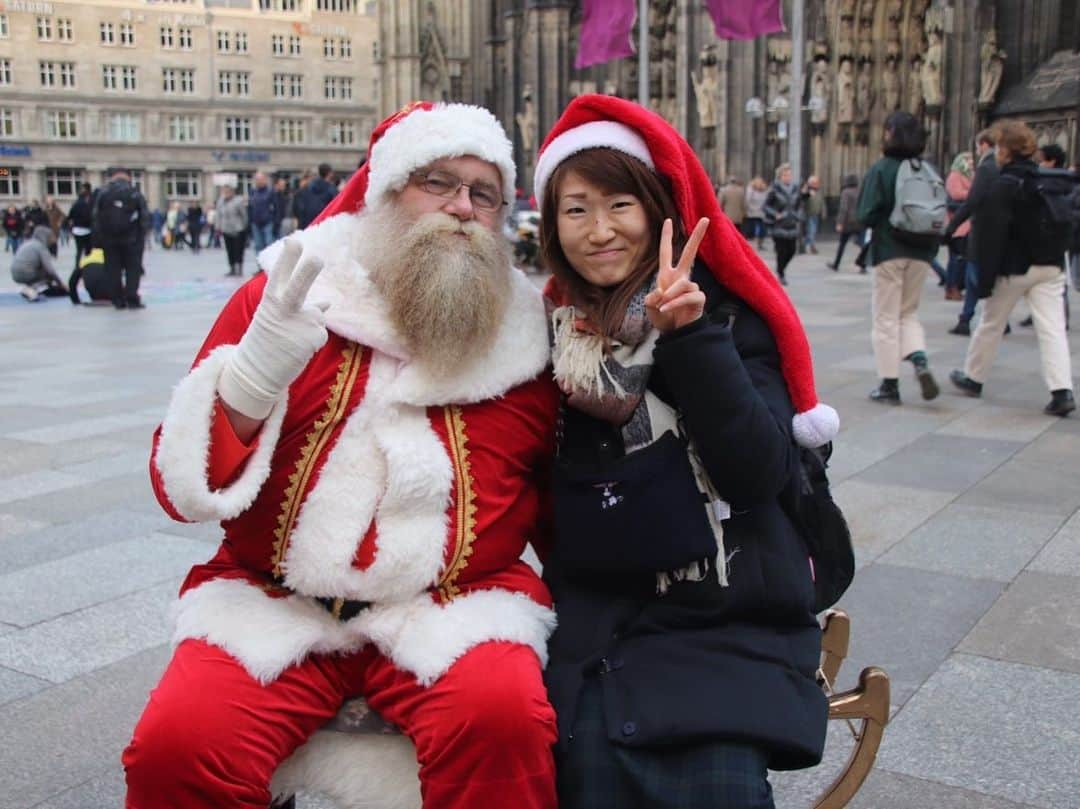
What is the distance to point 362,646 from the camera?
2.36 m

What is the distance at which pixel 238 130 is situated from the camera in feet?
233

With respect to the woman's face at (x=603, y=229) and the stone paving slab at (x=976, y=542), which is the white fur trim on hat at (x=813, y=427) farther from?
the stone paving slab at (x=976, y=542)

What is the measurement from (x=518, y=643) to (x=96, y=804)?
1330 mm

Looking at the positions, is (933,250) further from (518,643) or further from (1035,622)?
(518,643)

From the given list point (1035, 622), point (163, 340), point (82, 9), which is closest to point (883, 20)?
point (163, 340)

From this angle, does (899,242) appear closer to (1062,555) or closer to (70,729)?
(1062,555)

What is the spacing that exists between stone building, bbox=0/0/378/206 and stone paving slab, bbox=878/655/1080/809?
2612 inches

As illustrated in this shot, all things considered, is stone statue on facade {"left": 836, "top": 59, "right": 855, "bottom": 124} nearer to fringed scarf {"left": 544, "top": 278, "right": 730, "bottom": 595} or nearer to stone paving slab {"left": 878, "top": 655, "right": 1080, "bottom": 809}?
stone paving slab {"left": 878, "top": 655, "right": 1080, "bottom": 809}

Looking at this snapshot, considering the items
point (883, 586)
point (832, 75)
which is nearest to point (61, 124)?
point (832, 75)

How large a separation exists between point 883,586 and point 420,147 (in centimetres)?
276

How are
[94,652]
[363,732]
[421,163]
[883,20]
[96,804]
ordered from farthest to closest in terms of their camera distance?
[883,20] → [94,652] → [96,804] → [421,163] → [363,732]

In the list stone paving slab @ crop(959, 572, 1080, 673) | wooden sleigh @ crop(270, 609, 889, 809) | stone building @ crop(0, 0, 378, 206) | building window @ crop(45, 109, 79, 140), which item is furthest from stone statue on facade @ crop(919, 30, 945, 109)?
building window @ crop(45, 109, 79, 140)

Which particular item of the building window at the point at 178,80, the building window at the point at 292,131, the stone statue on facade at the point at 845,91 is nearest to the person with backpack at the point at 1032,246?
the stone statue on facade at the point at 845,91

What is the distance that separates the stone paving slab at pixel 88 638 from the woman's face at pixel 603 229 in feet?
6.49
